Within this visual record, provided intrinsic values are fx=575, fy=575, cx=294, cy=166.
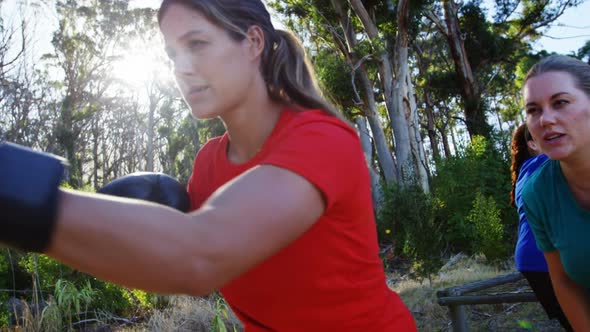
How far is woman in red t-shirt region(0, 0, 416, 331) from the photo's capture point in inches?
28.8

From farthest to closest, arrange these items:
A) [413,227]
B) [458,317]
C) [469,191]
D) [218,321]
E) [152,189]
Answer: [469,191], [413,227], [218,321], [458,317], [152,189]

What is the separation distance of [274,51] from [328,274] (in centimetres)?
59

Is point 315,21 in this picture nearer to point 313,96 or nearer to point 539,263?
point 539,263

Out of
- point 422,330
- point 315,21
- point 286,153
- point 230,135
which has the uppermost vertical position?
point 315,21

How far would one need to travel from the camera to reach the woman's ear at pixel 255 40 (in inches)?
53.6

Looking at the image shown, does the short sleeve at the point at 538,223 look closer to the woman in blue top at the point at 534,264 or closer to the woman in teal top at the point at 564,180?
the woman in teal top at the point at 564,180

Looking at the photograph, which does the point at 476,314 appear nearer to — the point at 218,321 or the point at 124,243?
the point at 218,321

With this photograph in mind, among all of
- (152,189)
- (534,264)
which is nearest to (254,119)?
(152,189)

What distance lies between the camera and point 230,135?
154cm

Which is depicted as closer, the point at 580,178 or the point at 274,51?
the point at 274,51

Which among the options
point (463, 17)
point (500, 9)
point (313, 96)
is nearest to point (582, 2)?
point (500, 9)

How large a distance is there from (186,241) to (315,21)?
1665 centimetres

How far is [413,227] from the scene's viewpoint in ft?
26.9

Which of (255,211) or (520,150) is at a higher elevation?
(520,150)
